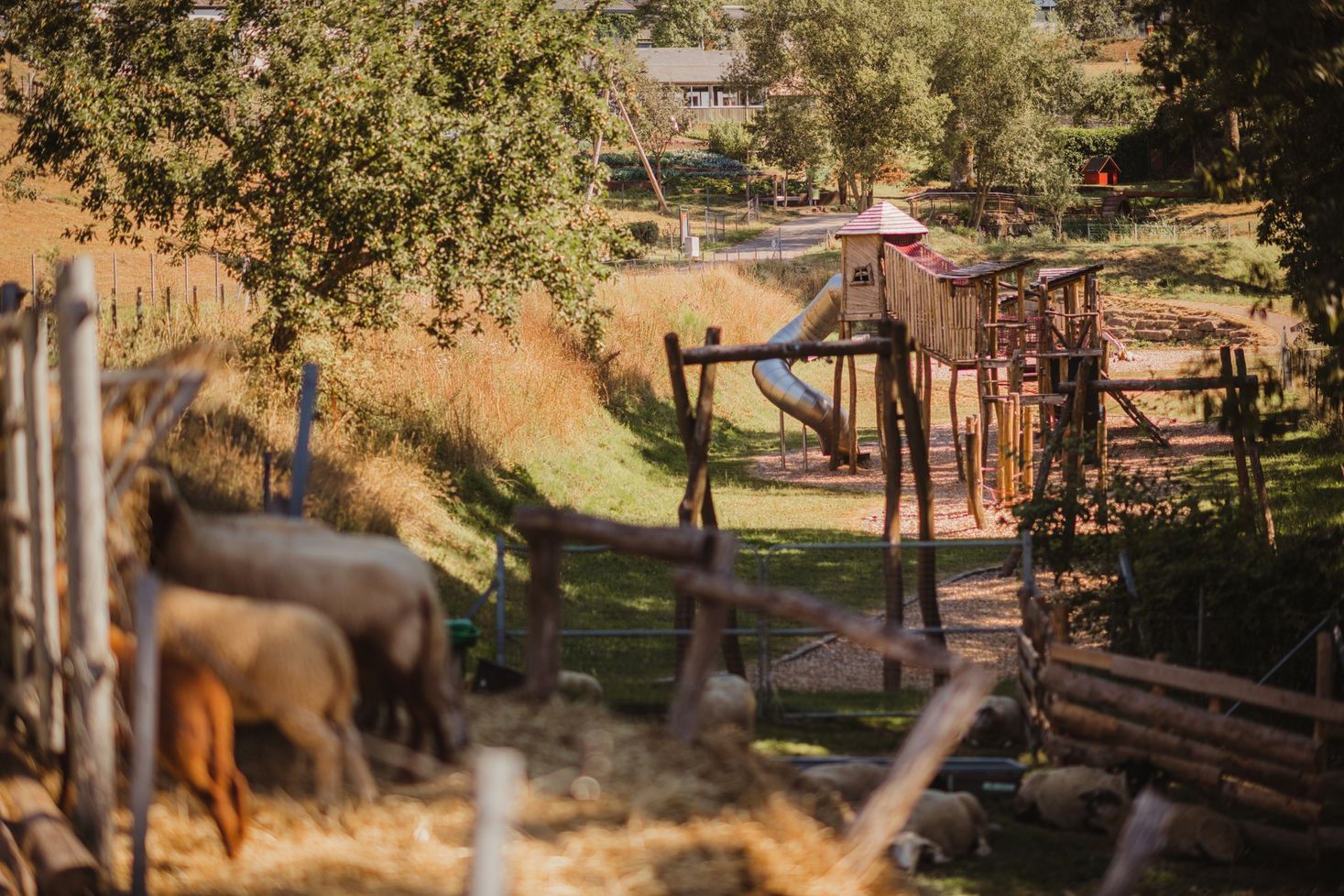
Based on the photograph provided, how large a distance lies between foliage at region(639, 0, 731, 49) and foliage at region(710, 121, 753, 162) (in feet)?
110

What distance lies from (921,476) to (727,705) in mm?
4727

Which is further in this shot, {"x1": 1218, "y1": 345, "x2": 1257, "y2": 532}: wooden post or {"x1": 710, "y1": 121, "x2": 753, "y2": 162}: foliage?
{"x1": 710, "y1": 121, "x2": 753, "y2": 162}: foliage

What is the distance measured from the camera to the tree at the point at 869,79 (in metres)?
62.3

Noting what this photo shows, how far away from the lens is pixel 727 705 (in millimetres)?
11641

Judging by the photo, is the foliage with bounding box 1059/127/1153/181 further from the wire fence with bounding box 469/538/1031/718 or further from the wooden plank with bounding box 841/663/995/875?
the wooden plank with bounding box 841/663/995/875

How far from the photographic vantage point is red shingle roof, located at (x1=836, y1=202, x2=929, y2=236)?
29.8 metres

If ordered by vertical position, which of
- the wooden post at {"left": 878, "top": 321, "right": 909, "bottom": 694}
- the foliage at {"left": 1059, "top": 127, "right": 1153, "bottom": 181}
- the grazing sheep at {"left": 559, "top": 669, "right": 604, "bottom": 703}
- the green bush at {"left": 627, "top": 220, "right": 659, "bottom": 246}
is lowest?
the grazing sheep at {"left": 559, "top": 669, "right": 604, "bottom": 703}

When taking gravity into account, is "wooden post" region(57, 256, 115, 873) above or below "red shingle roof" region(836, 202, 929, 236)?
below

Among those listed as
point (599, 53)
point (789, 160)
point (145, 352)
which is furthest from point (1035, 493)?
point (789, 160)

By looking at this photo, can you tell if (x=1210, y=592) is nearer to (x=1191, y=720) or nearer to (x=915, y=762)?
(x=1191, y=720)

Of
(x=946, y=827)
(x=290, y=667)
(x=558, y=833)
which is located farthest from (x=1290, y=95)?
(x=290, y=667)

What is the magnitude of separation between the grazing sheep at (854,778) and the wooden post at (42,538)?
5.00m

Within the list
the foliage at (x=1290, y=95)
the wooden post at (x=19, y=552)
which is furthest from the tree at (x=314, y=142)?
the wooden post at (x=19, y=552)

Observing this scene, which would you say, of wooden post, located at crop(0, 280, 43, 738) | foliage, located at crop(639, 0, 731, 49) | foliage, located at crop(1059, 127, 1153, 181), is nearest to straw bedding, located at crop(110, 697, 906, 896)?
wooden post, located at crop(0, 280, 43, 738)
